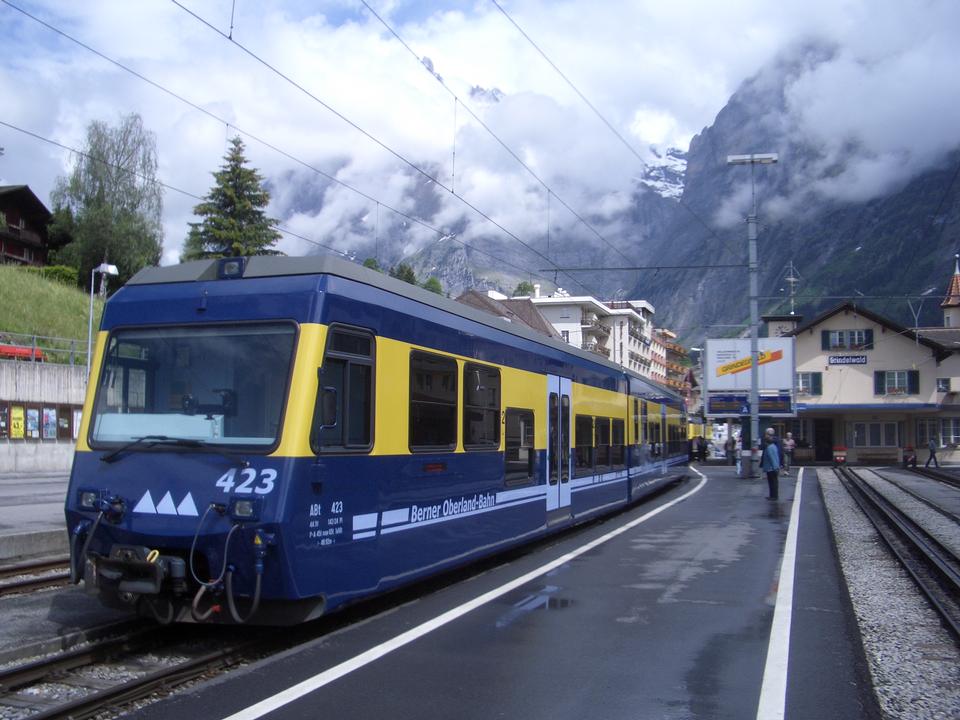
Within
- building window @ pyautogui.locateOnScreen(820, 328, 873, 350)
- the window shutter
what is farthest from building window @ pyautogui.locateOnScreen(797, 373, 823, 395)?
the window shutter

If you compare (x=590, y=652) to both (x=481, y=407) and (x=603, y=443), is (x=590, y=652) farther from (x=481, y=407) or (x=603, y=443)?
(x=603, y=443)

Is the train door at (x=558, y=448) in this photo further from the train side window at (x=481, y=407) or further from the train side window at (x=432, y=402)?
the train side window at (x=432, y=402)

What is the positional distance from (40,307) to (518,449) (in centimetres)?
3836

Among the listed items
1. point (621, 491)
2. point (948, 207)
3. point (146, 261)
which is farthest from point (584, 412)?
point (948, 207)

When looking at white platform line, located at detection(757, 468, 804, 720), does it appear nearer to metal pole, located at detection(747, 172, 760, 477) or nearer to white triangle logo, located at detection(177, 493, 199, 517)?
white triangle logo, located at detection(177, 493, 199, 517)

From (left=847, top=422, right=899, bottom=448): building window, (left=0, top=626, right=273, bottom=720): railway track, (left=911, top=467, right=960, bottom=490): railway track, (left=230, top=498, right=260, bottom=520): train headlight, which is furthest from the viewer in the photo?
(left=847, top=422, right=899, bottom=448): building window

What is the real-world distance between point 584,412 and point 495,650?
27.3 ft

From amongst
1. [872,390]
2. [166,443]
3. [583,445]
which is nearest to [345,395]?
[166,443]

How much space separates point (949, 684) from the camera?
688 centimetres

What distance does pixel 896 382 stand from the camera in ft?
197

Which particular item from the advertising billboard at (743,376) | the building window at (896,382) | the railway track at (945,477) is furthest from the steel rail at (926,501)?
the building window at (896,382)

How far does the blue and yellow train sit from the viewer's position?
6918 millimetres

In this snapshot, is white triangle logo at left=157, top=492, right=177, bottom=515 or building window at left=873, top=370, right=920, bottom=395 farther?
building window at left=873, top=370, right=920, bottom=395

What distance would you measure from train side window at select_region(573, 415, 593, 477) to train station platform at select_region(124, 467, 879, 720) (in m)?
2.31
